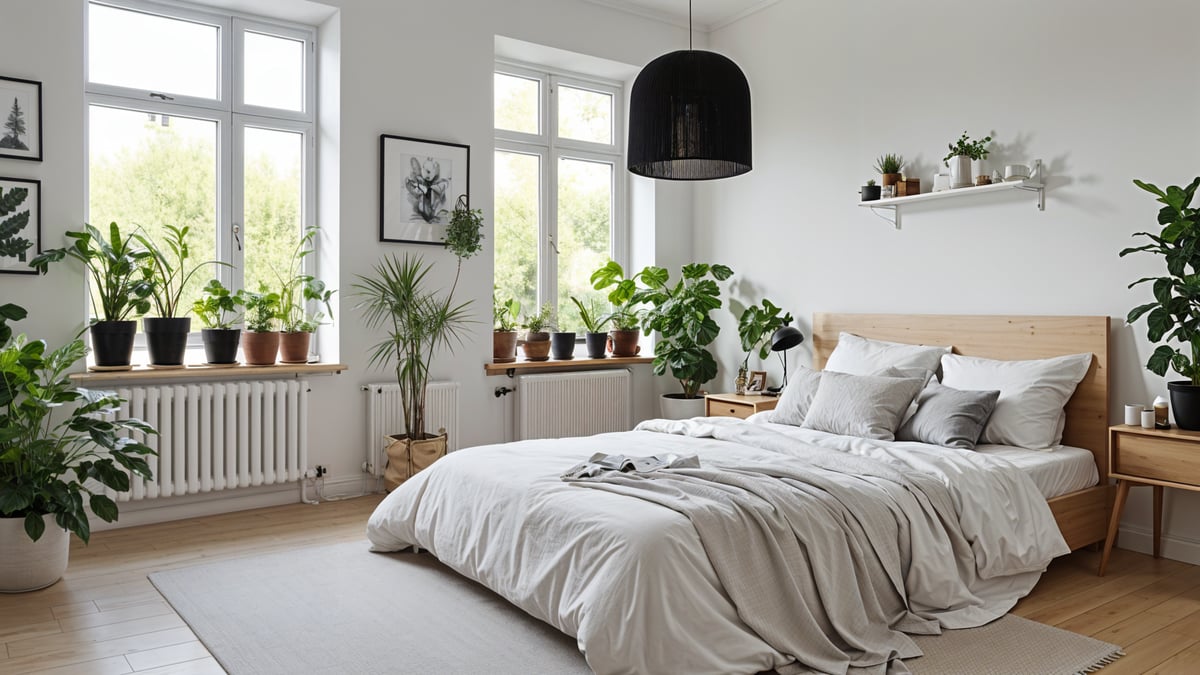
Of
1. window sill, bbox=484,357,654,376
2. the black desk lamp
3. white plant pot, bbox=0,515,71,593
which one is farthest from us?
window sill, bbox=484,357,654,376

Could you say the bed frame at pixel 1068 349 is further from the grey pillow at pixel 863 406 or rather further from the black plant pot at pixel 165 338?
the black plant pot at pixel 165 338

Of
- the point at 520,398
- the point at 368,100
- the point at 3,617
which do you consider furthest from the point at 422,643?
the point at 368,100

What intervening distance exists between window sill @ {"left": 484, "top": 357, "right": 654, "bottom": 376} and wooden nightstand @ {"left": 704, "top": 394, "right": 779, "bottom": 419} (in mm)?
702

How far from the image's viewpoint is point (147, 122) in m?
4.66

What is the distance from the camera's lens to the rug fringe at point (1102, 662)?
8.78 feet

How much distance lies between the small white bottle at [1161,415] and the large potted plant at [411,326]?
11.5ft

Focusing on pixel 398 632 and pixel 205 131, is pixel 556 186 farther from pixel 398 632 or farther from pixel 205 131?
pixel 398 632

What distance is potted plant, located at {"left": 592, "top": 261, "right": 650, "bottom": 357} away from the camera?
238 inches

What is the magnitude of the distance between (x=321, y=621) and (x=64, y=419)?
1.99 meters

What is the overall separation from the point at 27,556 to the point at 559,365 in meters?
3.17

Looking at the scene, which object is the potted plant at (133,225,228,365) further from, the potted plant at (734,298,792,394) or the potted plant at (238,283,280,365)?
the potted plant at (734,298,792,394)

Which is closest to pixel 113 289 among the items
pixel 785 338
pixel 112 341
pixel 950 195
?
pixel 112 341

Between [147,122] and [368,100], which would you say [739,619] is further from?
[147,122]

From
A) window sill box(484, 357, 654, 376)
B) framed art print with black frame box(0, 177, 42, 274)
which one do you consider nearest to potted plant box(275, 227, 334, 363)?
window sill box(484, 357, 654, 376)
